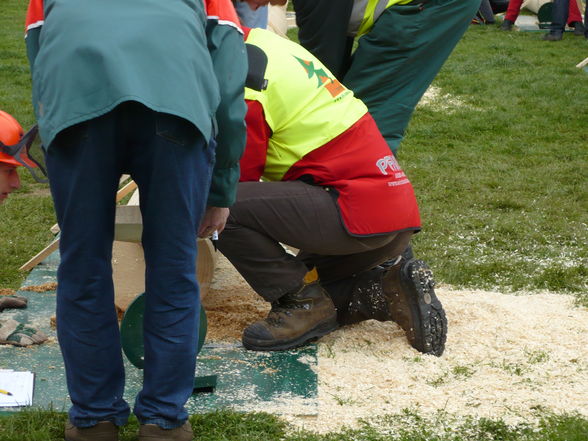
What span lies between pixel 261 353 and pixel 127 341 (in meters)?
0.62

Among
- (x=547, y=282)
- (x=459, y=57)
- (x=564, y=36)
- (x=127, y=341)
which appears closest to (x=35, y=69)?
(x=127, y=341)

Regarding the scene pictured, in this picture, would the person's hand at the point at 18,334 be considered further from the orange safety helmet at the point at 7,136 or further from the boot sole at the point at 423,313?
the boot sole at the point at 423,313

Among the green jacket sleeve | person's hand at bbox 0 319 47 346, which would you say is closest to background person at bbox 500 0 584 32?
person's hand at bbox 0 319 47 346

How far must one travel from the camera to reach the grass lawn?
310 centimetres

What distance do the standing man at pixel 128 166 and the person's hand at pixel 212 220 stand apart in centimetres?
6

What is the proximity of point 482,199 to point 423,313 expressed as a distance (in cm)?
283

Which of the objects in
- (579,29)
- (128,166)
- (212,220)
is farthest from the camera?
(579,29)

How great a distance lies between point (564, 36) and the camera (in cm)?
1372

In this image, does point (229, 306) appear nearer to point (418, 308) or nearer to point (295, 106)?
point (418, 308)

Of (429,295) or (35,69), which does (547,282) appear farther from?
(35,69)

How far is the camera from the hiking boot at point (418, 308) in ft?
12.2

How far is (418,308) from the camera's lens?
375cm

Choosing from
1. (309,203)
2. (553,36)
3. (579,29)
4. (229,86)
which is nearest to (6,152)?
(229,86)

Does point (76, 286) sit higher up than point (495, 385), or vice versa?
point (76, 286)
